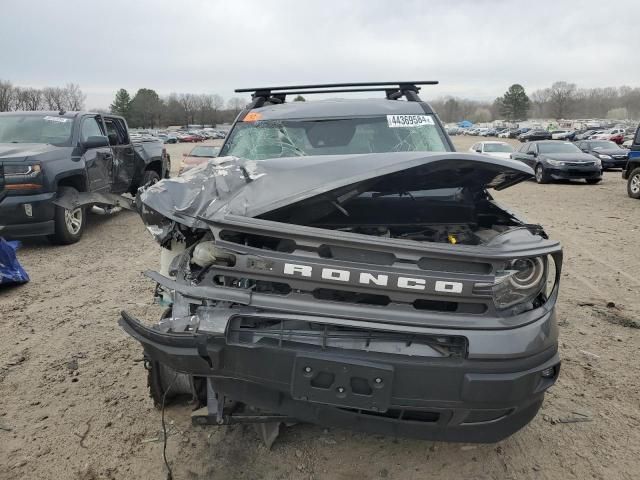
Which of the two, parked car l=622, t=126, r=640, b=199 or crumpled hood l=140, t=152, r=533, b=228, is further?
parked car l=622, t=126, r=640, b=199

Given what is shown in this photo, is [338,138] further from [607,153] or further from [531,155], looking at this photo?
[607,153]

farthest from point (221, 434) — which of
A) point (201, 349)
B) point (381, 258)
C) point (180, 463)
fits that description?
point (381, 258)

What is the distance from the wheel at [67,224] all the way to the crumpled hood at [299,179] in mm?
4925

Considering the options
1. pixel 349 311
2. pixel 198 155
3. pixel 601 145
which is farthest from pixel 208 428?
pixel 601 145

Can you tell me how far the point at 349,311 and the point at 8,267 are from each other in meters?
4.55

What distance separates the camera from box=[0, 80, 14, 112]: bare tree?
216ft

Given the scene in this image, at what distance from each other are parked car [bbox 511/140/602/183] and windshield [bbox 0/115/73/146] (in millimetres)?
12944

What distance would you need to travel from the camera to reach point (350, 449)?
2.56 m

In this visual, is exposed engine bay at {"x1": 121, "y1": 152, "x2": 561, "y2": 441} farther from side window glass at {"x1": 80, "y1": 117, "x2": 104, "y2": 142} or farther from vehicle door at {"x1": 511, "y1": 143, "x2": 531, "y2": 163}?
vehicle door at {"x1": 511, "y1": 143, "x2": 531, "y2": 163}

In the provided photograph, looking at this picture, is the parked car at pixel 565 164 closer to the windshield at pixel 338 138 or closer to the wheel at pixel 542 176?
the wheel at pixel 542 176

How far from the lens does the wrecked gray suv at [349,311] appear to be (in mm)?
1869

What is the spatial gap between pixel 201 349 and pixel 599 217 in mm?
9547

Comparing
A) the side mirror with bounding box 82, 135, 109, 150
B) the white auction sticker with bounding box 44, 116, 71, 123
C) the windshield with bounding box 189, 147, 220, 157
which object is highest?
the white auction sticker with bounding box 44, 116, 71, 123

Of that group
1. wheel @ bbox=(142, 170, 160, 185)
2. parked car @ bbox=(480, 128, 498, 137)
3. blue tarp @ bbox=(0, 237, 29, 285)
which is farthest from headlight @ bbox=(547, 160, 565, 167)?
parked car @ bbox=(480, 128, 498, 137)
